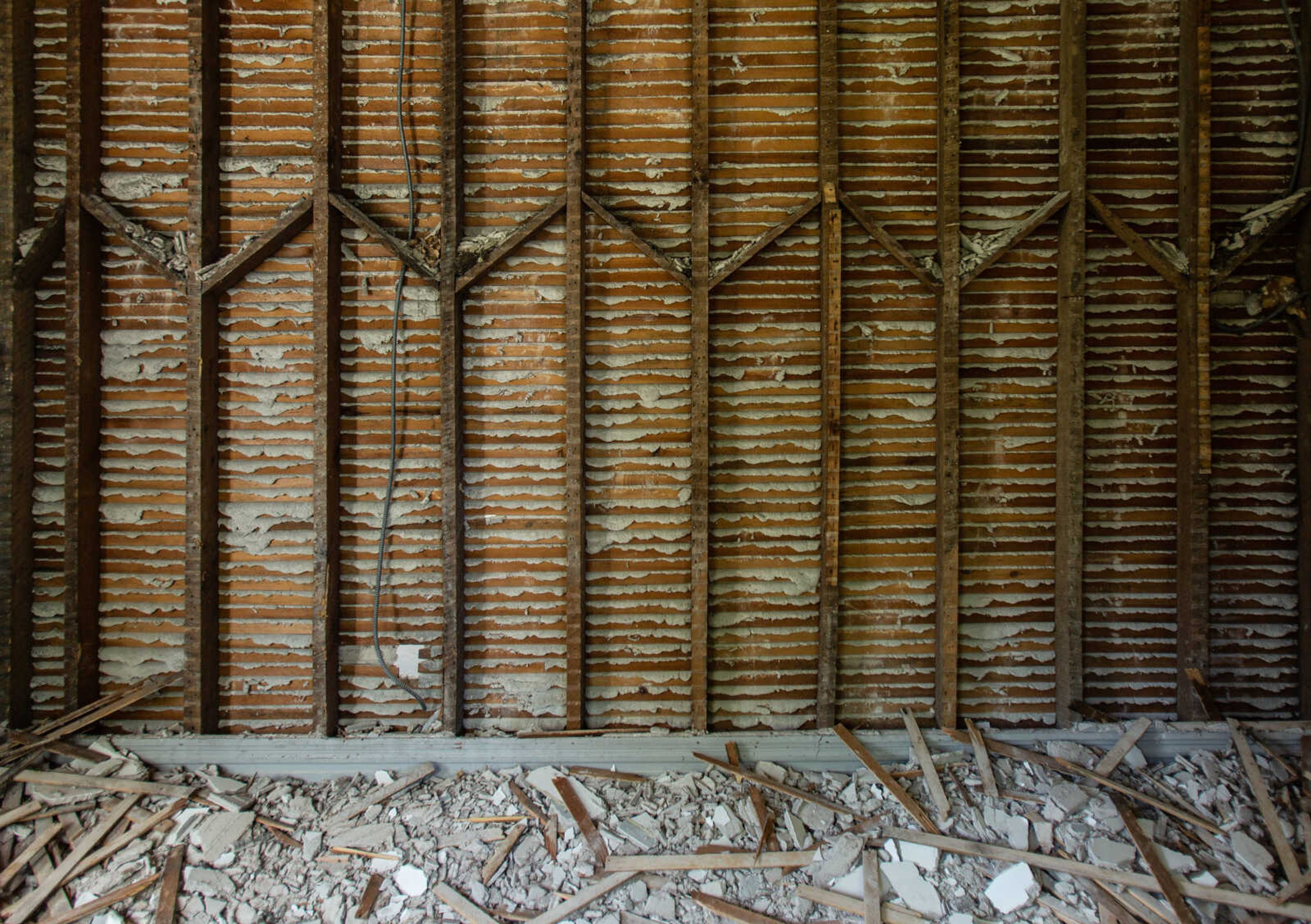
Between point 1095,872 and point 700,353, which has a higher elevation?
point 700,353

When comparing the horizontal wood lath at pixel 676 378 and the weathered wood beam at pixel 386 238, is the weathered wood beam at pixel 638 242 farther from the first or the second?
the weathered wood beam at pixel 386 238

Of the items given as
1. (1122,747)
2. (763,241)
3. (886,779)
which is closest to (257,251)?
(763,241)

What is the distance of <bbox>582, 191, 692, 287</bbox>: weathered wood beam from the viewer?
4043mm

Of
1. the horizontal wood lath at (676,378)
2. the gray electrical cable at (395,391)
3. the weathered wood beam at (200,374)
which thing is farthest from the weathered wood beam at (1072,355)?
the weathered wood beam at (200,374)

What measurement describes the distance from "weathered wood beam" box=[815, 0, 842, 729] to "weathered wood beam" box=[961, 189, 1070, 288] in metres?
0.92

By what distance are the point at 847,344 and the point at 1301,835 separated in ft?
12.9

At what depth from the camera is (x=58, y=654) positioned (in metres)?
4.11

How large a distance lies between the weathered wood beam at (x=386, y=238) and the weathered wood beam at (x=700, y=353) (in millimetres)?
1756

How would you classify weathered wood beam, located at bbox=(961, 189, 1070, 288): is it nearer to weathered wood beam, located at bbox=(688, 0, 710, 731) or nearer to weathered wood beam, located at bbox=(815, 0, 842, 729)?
weathered wood beam, located at bbox=(815, 0, 842, 729)

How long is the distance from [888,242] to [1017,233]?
2.86 feet

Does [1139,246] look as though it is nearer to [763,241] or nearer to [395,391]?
[763,241]

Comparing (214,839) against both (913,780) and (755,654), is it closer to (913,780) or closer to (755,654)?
(755,654)

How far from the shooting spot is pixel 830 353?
404 centimetres

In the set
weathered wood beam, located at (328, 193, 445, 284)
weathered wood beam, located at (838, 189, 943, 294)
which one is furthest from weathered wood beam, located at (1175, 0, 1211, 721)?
weathered wood beam, located at (328, 193, 445, 284)
